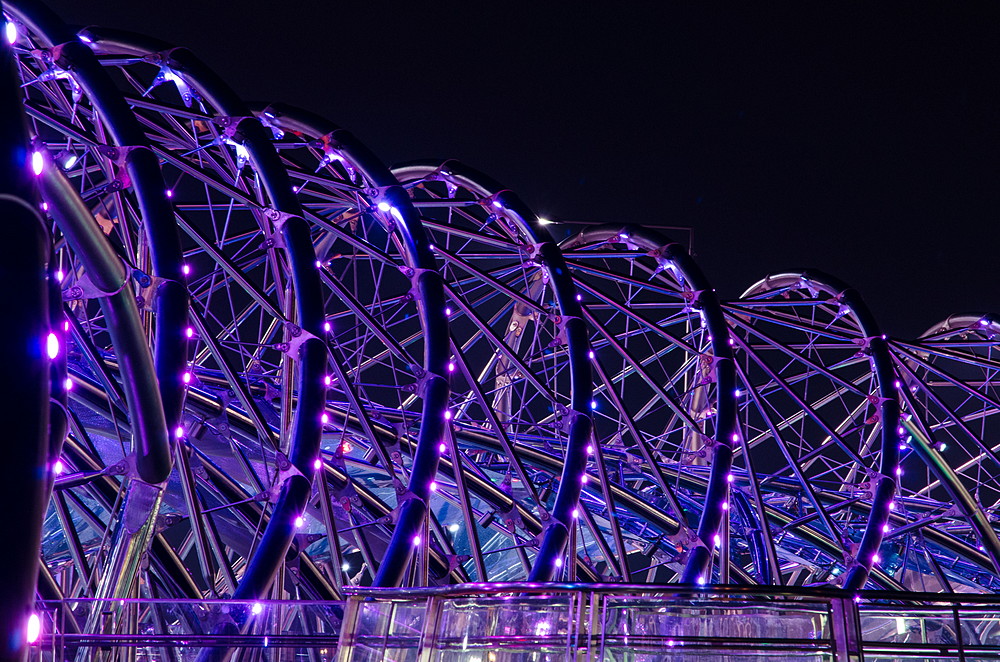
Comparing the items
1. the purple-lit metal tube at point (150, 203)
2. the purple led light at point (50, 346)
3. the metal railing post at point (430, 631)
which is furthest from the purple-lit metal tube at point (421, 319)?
the purple led light at point (50, 346)

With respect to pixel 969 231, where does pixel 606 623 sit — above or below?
below

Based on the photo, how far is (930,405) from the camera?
59156 mm

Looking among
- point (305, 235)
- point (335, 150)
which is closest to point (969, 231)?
point (335, 150)

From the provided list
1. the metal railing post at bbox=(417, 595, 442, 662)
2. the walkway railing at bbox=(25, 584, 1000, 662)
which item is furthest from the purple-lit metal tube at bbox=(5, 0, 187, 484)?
the metal railing post at bbox=(417, 595, 442, 662)

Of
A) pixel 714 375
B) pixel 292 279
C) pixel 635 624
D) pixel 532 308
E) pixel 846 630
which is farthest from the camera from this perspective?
pixel 714 375

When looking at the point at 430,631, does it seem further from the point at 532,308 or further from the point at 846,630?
the point at 532,308

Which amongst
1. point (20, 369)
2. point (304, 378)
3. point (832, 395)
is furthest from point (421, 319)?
point (832, 395)

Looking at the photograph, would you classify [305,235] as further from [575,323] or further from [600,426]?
[600,426]

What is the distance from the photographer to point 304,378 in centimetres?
1891

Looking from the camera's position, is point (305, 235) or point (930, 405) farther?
point (930, 405)

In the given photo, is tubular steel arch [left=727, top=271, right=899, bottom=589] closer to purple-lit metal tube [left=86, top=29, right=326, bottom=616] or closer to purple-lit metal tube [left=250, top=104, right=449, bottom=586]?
purple-lit metal tube [left=250, top=104, right=449, bottom=586]

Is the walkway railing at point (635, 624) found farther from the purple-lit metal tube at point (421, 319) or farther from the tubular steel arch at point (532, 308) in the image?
the tubular steel arch at point (532, 308)

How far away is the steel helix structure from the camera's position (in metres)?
15.0

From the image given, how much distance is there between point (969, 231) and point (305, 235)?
39.7 metres
